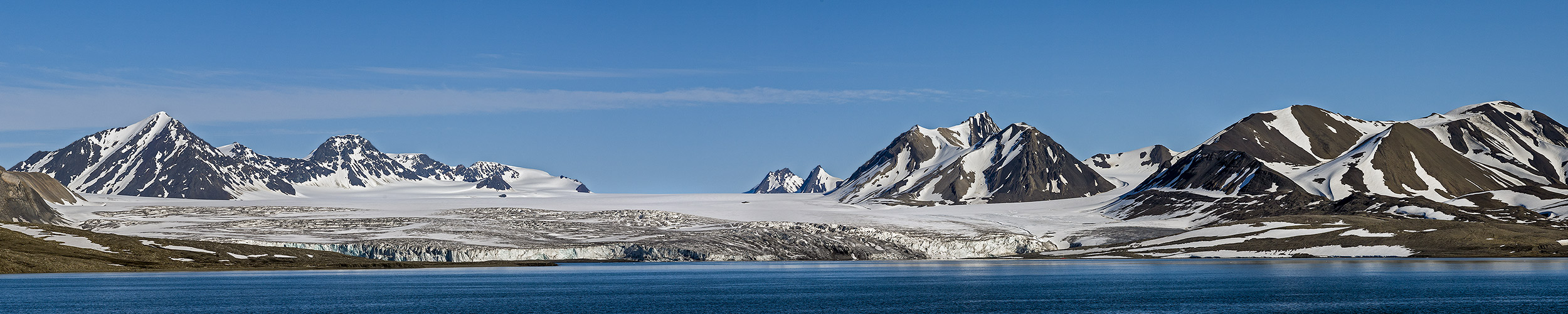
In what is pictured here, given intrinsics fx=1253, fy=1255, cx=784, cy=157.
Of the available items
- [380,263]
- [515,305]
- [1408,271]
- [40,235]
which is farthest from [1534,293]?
[40,235]

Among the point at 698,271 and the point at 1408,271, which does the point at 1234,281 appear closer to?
the point at 1408,271

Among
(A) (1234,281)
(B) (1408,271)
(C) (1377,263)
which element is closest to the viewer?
(A) (1234,281)

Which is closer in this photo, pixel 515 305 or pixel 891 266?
pixel 515 305

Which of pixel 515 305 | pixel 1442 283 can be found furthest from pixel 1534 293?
pixel 515 305

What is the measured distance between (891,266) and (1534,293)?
105 m

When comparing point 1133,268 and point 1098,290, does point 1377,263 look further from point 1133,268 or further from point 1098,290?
point 1098,290

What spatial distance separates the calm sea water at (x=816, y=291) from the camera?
309 feet

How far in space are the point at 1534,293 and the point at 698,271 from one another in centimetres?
10665

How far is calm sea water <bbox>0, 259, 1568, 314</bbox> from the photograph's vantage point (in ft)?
309

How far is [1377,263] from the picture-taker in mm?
192875

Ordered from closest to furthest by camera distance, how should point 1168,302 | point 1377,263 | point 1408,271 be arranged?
point 1168,302
point 1408,271
point 1377,263

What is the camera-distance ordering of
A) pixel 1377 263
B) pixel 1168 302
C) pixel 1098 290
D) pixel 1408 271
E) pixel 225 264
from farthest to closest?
pixel 1377 263, pixel 225 264, pixel 1408 271, pixel 1098 290, pixel 1168 302

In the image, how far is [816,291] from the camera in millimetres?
119625

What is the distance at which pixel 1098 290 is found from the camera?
117 meters
